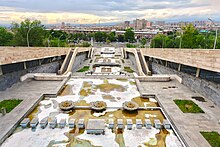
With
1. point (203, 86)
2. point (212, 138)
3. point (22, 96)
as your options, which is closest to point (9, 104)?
point (22, 96)

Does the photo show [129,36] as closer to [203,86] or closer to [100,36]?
[100,36]

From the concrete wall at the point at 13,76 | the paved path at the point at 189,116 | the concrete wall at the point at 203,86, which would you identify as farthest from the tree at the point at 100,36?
the paved path at the point at 189,116

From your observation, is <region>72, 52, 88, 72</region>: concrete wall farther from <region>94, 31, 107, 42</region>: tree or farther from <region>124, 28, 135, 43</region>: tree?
<region>124, 28, 135, 43</region>: tree

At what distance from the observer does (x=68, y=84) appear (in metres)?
15.8

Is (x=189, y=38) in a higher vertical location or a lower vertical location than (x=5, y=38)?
higher

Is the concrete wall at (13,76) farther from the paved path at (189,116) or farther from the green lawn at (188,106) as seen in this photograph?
the green lawn at (188,106)

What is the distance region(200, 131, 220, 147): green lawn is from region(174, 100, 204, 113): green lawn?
2.35 m

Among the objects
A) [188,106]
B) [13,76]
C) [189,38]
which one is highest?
[189,38]

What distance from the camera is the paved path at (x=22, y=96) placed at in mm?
8938

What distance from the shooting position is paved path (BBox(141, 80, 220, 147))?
8.05 meters

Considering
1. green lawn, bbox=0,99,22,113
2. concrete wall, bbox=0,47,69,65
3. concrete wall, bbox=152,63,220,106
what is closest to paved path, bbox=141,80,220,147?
concrete wall, bbox=152,63,220,106

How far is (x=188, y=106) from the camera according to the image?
11195 mm

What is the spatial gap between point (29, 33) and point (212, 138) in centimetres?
3892

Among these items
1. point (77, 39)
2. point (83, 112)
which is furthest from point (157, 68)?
point (77, 39)
